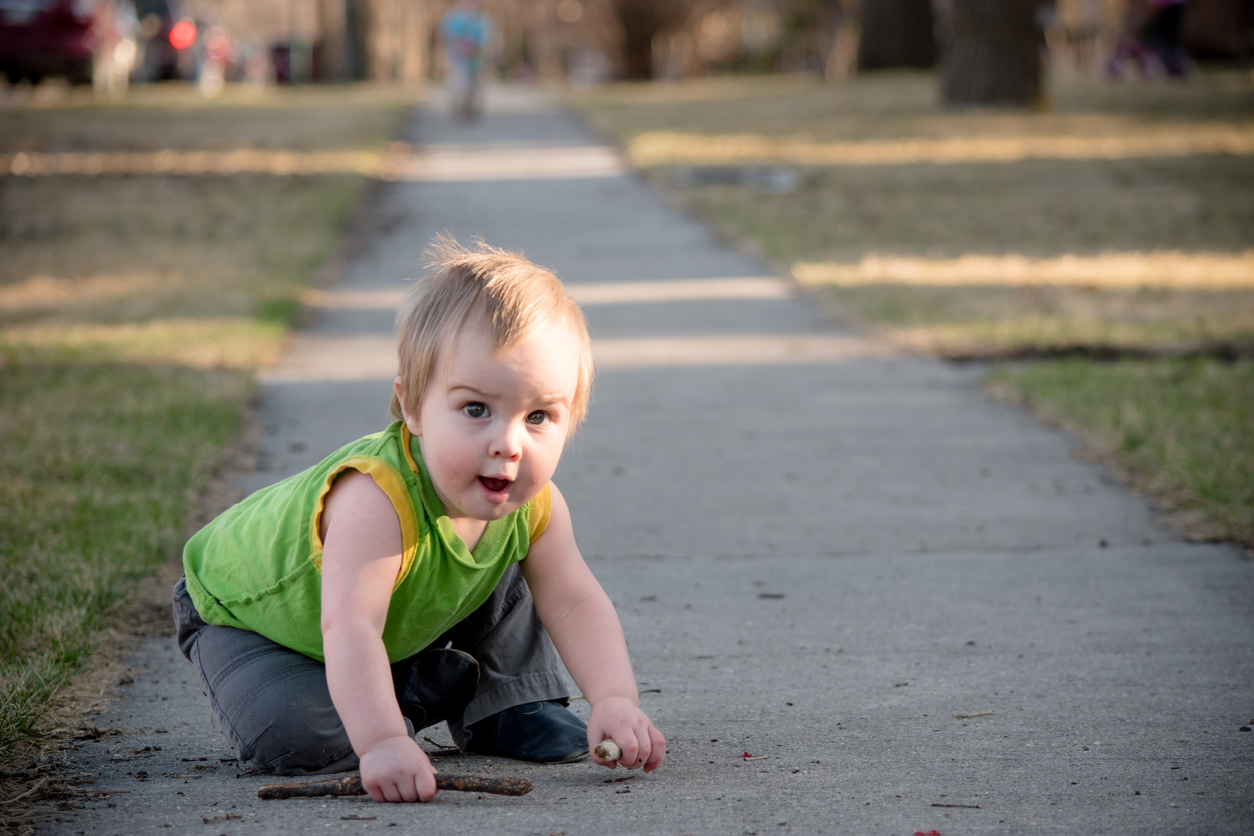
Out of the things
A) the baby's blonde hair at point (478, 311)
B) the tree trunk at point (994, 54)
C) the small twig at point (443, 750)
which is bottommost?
the small twig at point (443, 750)

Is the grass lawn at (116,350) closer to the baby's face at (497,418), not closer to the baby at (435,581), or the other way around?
the baby at (435,581)

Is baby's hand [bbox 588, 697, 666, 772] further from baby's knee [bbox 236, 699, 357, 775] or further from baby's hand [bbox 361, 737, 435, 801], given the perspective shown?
baby's knee [bbox 236, 699, 357, 775]

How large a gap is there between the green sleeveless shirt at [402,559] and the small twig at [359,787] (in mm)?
259

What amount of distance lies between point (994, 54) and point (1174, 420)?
1201 cm

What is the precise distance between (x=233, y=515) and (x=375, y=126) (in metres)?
15.3

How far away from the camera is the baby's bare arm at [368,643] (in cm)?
217

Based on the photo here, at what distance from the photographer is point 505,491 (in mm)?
2201

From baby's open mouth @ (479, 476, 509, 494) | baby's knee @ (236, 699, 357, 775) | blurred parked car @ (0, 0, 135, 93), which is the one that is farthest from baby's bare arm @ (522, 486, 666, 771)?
blurred parked car @ (0, 0, 135, 93)

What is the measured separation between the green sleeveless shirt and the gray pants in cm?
5

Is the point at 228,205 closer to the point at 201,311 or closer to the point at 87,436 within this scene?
the point at 201,311

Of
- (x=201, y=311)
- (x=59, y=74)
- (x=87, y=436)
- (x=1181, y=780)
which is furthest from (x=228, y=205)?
(x=59, y=74)

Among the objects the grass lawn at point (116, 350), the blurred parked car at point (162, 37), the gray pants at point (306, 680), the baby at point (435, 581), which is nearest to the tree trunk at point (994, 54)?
the grass lawn at point (116, 350)

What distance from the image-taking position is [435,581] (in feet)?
7.64

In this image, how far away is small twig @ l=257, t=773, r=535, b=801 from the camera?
88.4 inches
